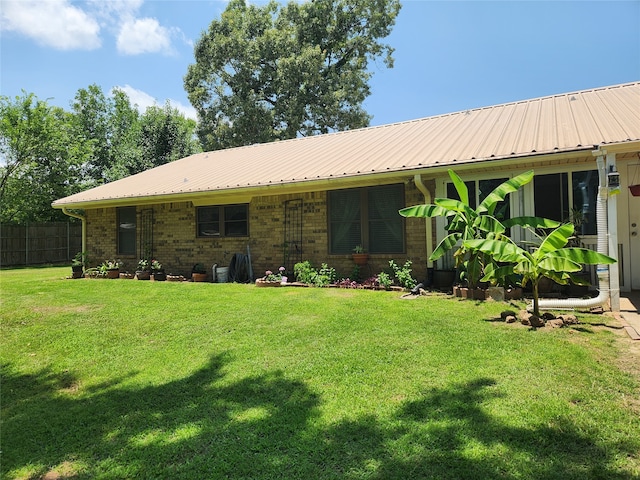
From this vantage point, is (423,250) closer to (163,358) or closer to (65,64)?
(163,358)

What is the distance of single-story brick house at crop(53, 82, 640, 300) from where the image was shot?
762 centimetres

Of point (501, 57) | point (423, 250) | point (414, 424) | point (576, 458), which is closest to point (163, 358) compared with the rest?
point (414, 424)

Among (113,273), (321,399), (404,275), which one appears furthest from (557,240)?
(113,273)

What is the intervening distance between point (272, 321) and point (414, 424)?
3.38 meters

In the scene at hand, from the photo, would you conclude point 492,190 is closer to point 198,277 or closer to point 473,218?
point 473,218

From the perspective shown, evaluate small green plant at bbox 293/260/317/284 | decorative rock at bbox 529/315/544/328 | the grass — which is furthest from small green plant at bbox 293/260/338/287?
decorative rock at bbox 529/315/544/328

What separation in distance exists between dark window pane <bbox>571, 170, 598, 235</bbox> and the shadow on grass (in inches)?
221

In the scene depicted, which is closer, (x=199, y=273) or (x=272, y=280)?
(x=272, y=280)

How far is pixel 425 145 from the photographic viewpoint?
9.95 meters

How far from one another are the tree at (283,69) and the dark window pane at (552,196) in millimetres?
18452

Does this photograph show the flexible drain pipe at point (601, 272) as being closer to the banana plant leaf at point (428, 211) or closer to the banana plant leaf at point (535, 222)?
the banana plant leaf at point (535, 222)

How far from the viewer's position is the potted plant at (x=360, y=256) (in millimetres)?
9359

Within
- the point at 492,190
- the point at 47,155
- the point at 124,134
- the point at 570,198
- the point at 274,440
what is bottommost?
the point at 274,440

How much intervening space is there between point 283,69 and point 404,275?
65.1 feet
